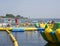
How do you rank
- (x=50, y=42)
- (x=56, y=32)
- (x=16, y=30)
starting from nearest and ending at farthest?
(x=56, y=32) → (x=50, y=42) → (x=16, y=30)

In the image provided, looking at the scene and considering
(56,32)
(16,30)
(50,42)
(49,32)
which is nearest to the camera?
(56,32)

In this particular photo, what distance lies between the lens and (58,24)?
18.0m

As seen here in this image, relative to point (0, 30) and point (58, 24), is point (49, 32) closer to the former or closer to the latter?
point (58, 24)

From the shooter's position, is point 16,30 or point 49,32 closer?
point 49,32

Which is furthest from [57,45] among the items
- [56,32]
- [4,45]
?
[4,45]

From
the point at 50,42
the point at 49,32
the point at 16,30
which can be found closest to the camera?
the point at 49,32

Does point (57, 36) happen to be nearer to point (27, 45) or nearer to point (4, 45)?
point (27, 45)

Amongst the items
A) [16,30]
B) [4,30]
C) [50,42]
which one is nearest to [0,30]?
[4,30]

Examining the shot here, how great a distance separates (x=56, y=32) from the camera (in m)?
16.9

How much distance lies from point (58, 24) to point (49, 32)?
885mm

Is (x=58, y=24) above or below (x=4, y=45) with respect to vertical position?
above

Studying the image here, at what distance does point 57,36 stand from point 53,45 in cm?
148

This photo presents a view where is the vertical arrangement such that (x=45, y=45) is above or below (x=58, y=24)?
below

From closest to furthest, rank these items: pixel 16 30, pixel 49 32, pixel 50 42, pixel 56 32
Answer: pixel 56 32 < pixel 49 32 < pixel 50 42 < pixel 16 30
